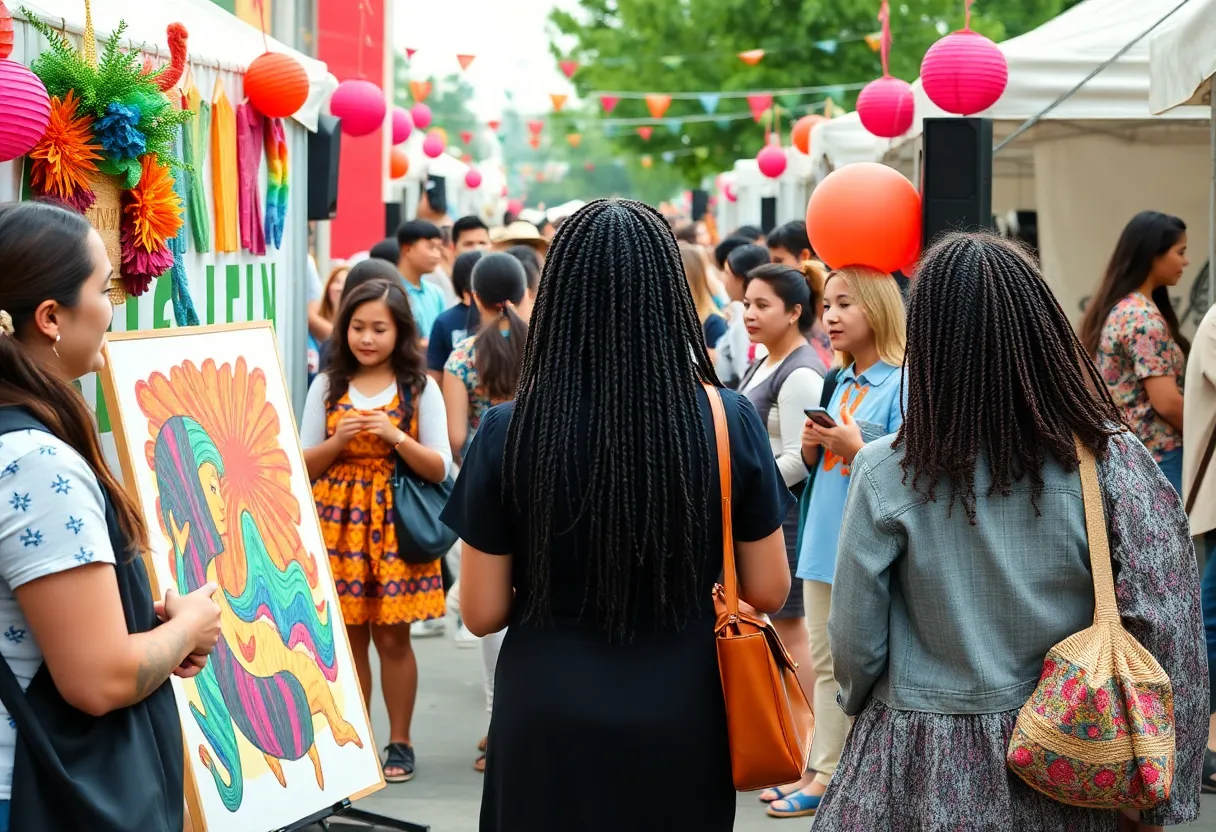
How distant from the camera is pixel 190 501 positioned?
403 cm

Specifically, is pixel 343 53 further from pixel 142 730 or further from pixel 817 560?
pixel 142 730

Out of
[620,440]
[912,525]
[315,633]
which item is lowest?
[315,633]

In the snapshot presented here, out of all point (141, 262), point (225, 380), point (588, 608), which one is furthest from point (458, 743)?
point (588, 608)

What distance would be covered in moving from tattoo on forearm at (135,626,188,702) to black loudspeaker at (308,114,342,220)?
5.45 meters

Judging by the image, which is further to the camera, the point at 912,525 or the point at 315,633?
the point at 315,633

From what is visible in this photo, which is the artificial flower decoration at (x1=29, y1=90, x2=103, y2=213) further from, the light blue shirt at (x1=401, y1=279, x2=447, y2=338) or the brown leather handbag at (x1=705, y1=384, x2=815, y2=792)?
the light blue shirt at (x1=401, y1=279, x2=447, y2=338)

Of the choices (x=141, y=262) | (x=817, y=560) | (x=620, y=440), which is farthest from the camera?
(x=817, y=560)

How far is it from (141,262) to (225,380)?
0.57 meters

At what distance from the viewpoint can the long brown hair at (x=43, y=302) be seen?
2242 mm

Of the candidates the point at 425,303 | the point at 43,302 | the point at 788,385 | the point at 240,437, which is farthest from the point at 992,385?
the point at 425,303

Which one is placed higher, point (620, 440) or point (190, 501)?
point (620, 440)

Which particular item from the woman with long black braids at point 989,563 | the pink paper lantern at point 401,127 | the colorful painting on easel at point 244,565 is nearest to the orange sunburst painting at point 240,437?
the colorful painting on easel at point 244,565

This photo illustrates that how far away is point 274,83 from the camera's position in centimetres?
573

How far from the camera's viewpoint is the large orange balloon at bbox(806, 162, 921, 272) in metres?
5.51
